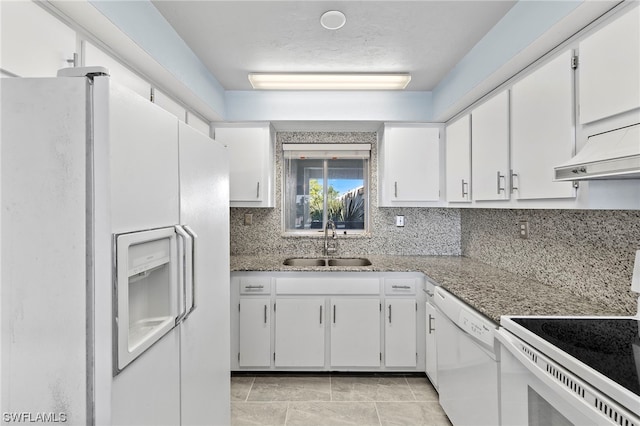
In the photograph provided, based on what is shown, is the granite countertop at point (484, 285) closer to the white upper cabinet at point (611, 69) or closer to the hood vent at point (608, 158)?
the hood vent at point (608, 158)

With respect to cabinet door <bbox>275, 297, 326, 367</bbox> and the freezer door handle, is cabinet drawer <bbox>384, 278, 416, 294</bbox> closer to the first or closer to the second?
cabinet door <bbox>275, 297, 326, 367</bbox>

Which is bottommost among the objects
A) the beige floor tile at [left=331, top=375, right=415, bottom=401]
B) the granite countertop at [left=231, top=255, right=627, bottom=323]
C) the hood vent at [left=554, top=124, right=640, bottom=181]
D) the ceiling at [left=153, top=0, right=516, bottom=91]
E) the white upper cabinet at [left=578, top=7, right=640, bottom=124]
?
the beige floor tile at [left=331, top=375, right=415, bottom=401]

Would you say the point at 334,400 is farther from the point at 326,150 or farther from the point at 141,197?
the point at 326,150

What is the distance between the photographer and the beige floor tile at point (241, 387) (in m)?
2.34

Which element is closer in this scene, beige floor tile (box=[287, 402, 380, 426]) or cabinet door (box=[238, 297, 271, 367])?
beige floor tile (box=[287, 402, 380, 426])

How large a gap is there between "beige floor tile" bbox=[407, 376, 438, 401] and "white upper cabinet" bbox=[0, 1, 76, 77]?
2743mm

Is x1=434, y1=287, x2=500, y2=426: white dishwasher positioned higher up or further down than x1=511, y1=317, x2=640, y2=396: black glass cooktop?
further down

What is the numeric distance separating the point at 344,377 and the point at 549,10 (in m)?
2.62

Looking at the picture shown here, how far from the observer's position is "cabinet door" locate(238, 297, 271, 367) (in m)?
2.57

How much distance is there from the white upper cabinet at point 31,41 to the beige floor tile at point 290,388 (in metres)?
2.24

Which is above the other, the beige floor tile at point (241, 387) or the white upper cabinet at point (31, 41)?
the white upper cabinet at point (31, 41)

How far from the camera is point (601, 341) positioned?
3.58 ft

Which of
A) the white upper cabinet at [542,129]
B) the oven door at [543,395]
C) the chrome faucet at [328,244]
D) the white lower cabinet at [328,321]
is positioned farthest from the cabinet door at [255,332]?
the white upper cabinet at [542,129]

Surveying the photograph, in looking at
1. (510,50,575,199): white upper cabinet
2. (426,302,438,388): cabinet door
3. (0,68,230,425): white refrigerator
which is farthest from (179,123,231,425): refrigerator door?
(510,50,575,199): white upper cabinet
